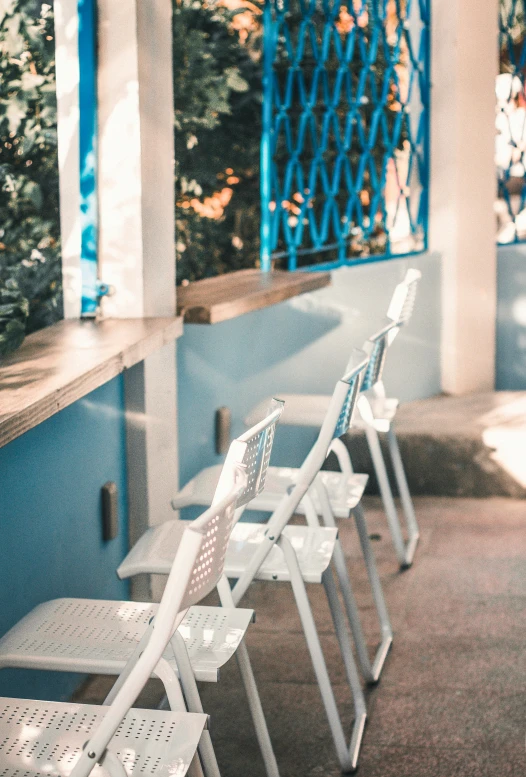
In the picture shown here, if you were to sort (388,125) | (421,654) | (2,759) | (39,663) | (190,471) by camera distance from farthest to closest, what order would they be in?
(388,125) < (190,471) < (421,654) < (39,663) < (2,759)

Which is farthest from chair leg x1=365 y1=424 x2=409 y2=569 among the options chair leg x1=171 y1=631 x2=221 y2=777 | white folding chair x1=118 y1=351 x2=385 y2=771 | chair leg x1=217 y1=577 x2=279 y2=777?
chair leg x1=171 y1=631 x2=221 y2=777

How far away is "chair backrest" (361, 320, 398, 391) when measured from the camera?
2914 mm

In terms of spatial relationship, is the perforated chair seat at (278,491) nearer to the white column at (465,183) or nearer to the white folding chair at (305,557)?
the white folding chair at (305,557)

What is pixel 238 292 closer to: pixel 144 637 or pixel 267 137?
pixel 267 137

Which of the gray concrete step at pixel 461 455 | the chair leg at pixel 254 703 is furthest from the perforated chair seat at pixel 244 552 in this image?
the gray concrete step at pixel 461 455

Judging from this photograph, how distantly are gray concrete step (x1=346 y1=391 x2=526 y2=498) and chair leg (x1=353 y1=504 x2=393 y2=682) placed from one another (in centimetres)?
160

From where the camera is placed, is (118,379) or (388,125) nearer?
(118,379)

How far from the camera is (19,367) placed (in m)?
2.48

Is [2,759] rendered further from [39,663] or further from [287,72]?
[287,72]

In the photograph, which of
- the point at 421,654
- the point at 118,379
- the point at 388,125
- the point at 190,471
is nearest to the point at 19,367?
the point at 118,379

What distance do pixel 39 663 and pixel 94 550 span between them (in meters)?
1.14

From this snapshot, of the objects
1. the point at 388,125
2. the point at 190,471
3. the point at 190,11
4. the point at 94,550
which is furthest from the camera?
the point at 388,125

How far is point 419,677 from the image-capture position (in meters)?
3.10

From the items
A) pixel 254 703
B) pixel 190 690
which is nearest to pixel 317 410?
pixel 254 703
